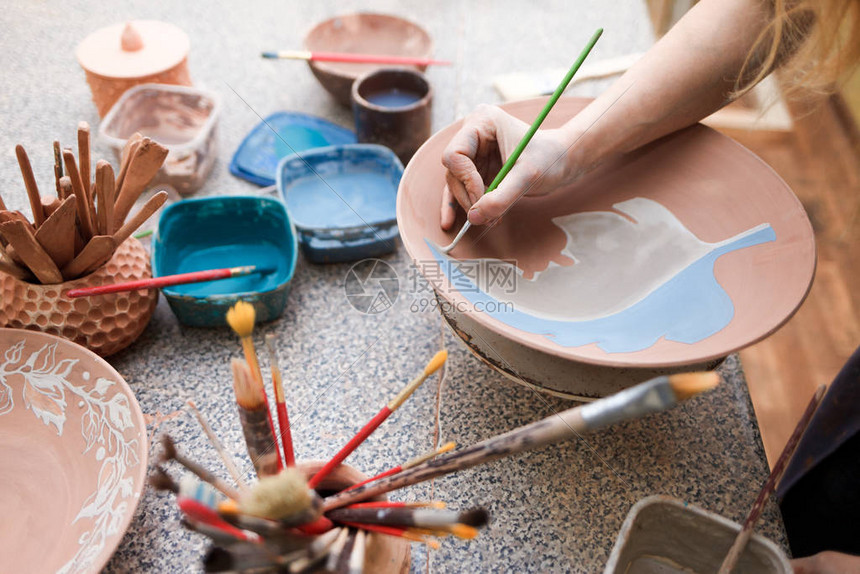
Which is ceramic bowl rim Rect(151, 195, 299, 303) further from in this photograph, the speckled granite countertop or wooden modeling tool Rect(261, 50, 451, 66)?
wooden modeling tool Rect(261, 50, 451, 66)

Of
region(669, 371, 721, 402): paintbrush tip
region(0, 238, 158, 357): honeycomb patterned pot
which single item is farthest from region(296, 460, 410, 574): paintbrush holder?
region(0, 238, 158, 357): honeycomb patterned pot

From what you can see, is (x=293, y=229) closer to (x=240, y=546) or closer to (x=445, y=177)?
(x=445, y=177)

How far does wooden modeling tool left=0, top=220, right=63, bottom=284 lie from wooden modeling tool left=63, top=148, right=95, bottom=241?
0.05 m

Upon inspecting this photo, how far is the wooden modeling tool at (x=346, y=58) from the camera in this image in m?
0.99

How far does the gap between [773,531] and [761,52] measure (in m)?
0.52

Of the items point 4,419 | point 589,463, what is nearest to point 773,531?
point 589,463

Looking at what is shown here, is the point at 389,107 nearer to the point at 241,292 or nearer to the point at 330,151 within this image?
the point at 330,151

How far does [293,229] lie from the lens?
0.76 meters

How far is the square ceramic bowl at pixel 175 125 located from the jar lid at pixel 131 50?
0.03m

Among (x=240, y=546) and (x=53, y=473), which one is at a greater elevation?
(x=240, y=546)

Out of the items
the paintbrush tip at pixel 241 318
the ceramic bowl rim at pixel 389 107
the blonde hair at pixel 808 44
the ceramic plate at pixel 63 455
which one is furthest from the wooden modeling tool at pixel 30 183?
the blonde hair at pixel 808 44

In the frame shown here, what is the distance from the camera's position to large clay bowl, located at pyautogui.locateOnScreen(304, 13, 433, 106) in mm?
1085

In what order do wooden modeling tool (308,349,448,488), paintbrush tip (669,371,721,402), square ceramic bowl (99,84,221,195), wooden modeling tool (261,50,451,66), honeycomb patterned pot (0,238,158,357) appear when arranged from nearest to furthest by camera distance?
paintbrush tip (669,371,721,402)
wooden modeling tool (308,349,448,488)
honeycomb patterned pot (0,238,158,357)
square ceramic bowl (99,84,221,195)
wooden modeling tool (261,50,451,66)

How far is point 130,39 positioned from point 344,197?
41 cm
